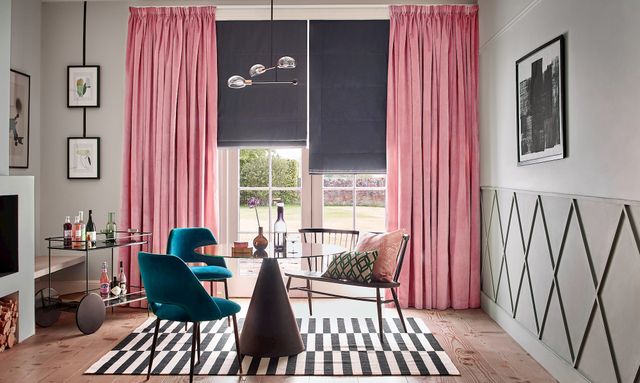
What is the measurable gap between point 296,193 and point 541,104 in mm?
2579

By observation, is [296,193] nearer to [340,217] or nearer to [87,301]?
[340,217]

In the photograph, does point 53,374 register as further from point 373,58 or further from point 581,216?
point 373,58

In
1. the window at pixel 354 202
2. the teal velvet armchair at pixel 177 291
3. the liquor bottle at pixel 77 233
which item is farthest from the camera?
the window at pixel 354 202

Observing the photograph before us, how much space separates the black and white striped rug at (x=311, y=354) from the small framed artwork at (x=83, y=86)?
2.25 meters

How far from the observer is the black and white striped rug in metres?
3.49

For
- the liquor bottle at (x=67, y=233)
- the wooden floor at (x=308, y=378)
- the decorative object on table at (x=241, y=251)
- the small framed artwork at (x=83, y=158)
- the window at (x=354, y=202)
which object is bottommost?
the wooden floor at (x=308, y=378)

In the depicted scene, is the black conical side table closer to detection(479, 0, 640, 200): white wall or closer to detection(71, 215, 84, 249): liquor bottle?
detection(71, 215, 84, 249): liquor bottle

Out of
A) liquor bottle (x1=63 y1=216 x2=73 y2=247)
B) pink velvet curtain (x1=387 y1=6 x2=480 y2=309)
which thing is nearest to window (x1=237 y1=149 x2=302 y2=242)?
pink velvet curtain (x1=387 y1=6 x2=480 y2=309)

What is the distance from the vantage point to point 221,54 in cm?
535

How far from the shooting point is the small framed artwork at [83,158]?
5.35 metres

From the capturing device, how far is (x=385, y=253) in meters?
4.27

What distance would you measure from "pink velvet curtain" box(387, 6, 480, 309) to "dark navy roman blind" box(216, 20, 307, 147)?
87 cm

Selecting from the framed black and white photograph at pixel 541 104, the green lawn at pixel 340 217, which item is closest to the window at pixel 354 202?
the green lawn at pixel 340 217

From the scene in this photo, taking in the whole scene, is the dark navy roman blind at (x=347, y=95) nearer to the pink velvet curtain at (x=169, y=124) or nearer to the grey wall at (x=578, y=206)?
the pink velvet curtain at (x=169, y=124)
